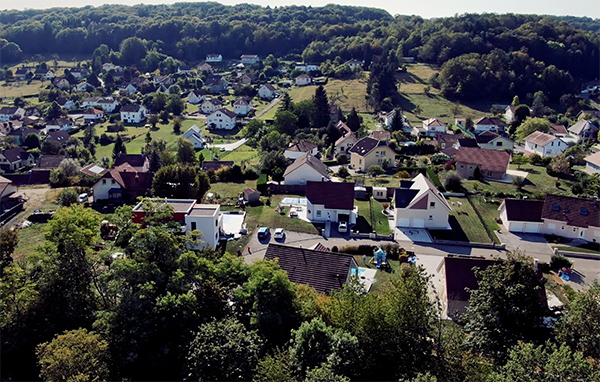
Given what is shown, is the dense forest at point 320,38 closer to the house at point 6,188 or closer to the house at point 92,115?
the house at point 92,115

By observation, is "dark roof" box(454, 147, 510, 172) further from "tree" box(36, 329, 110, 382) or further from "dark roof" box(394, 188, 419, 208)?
"tree" box(36, 329, 110, 382)

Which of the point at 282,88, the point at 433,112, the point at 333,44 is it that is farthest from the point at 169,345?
the point at 333,44

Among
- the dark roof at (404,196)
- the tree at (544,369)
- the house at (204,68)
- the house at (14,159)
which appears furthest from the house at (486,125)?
the house at (204,68)

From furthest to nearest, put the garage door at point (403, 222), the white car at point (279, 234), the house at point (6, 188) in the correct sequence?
the house at point (6, 188)
the garage door at point (403, 222)
the white car at point (279, 234)

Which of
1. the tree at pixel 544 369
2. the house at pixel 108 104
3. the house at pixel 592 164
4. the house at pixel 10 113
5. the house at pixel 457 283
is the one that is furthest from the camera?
the house at pixel 108 104

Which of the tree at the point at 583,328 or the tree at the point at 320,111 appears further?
the tree at the point at 320,111

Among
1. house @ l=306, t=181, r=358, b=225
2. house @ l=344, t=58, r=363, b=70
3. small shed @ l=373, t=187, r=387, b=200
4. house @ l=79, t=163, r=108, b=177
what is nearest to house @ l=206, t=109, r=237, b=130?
house @ l=79, t=163, r=108, b=177

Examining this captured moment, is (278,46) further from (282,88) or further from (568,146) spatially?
(568,146)
